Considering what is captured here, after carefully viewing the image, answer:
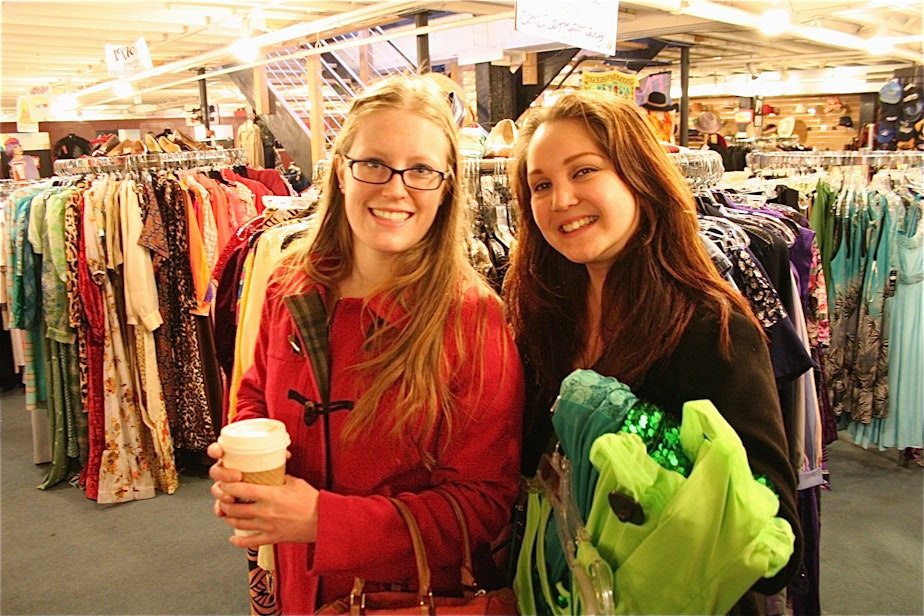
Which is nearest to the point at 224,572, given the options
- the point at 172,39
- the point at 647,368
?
the point at 647,368

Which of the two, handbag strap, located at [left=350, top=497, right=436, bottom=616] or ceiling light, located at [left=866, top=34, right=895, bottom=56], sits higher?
ceiling light, located at [left=866, top=34, right=895, bottom=56]

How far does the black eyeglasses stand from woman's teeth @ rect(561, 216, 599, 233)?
29cm

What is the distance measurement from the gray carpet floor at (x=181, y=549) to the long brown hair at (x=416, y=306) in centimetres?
201

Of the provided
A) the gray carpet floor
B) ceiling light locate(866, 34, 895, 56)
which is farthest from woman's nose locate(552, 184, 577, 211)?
ceiling light locate(866, 34, 895, 56)

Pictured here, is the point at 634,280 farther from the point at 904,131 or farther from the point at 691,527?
the point at 904,131

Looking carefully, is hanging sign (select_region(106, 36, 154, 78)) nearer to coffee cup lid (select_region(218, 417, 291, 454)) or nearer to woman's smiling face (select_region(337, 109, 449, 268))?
woman's smiling face (select_region(337, 109, 449, 268))

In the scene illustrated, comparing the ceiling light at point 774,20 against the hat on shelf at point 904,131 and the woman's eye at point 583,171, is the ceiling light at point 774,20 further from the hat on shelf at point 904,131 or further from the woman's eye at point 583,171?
the woman's eye at point 583,171

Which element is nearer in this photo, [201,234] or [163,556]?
[163,556]

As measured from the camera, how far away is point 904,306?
12.3 ft

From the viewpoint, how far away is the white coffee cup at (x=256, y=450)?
117cm

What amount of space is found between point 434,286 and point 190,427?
3.10 m

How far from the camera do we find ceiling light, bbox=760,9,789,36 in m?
5.49

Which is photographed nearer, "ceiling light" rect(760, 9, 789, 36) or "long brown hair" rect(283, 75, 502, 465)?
"long brown hair" rect(283, 75, 502, 465)

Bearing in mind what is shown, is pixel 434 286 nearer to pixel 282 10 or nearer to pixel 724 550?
pixel 724 550
